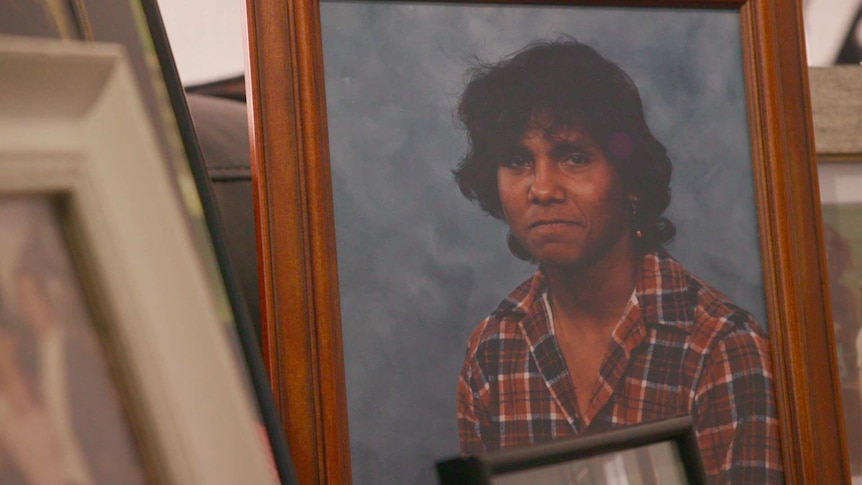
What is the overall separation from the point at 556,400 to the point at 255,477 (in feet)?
1.00

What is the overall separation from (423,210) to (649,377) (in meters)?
0.21

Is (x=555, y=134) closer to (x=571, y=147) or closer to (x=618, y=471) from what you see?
(x=571, y=147)

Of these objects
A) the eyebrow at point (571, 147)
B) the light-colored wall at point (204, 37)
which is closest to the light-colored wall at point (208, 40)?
the light-colored wall at point (204, 37)

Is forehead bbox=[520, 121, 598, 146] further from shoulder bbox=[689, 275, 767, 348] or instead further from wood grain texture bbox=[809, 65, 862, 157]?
wood grain texture bbox=[809, 65, 862, 157]

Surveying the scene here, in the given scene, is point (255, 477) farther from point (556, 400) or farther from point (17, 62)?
point (556, 400)

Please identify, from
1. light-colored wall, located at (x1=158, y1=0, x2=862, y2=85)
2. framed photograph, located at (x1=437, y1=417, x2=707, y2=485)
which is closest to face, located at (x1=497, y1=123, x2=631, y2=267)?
framed photograph, located at (x1=437, y1=417, x2=707, y2=485)

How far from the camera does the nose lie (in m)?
0.64

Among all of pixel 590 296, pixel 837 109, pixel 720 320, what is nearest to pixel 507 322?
pixel 590 296

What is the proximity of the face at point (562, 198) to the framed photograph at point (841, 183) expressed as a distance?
0.23 metres

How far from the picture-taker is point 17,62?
0.33 metres

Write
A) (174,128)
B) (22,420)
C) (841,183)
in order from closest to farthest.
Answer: (22,420) < (174,128) < (841,183)

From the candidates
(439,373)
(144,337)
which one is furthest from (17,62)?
(439,373)

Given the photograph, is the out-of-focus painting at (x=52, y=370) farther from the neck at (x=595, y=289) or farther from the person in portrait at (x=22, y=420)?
the neck at (x=595, y=289)

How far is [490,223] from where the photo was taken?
637 millimetres
